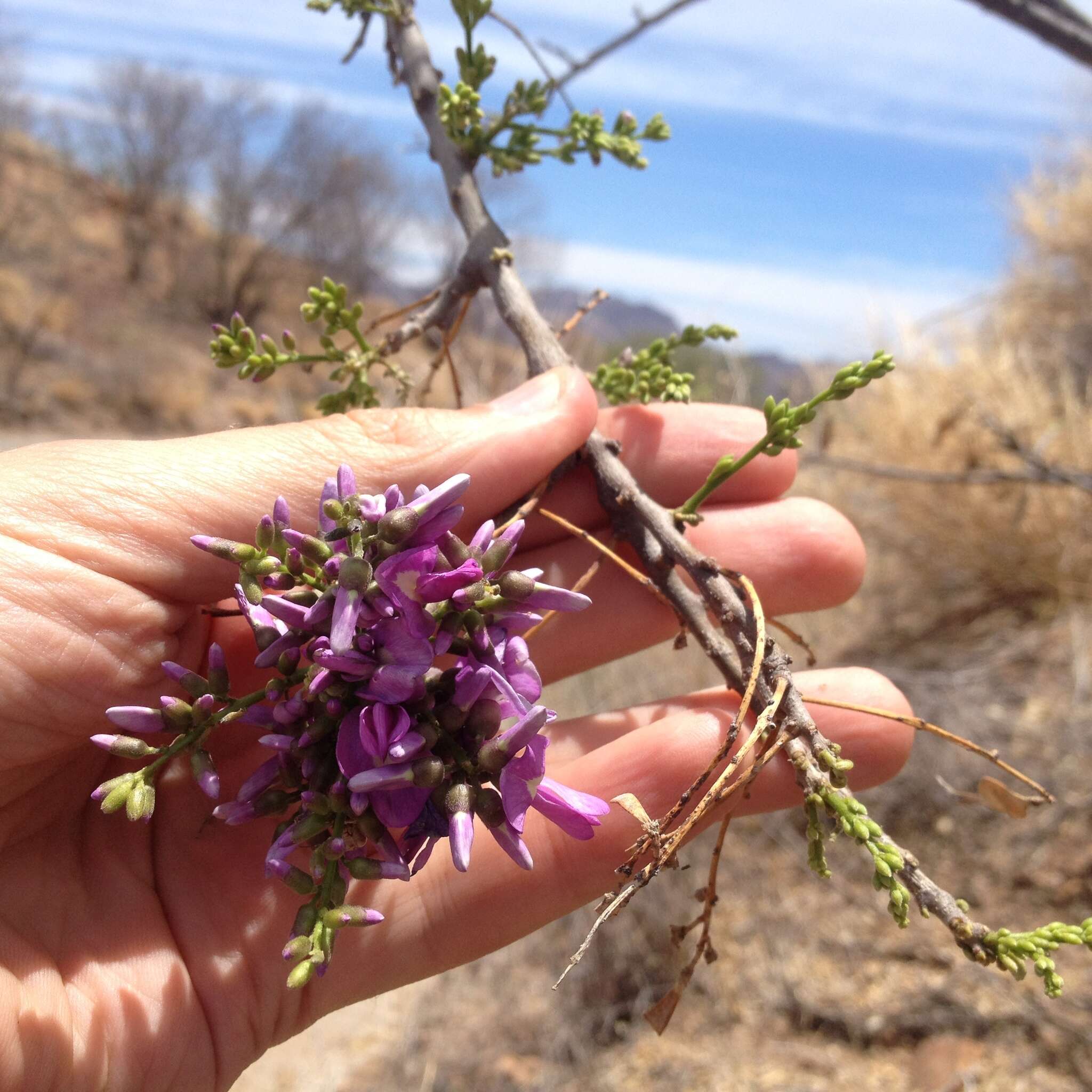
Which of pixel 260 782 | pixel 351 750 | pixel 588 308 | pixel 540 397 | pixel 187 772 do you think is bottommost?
pixel 187 772

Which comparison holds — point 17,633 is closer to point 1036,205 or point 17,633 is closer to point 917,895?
point 917,895

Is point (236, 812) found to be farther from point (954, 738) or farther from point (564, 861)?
point (954, 738)

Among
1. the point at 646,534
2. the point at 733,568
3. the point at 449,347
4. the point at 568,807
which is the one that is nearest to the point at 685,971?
the point at 568,807

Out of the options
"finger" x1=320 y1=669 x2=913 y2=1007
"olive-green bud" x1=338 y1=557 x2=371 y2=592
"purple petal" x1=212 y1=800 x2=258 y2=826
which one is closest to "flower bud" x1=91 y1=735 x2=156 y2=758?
"purple petal" x1=212 y1=800 x2=258 y2=826

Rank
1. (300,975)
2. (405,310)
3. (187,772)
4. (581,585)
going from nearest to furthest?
(300,975) < (581,585) < (187,772) < (405,310)


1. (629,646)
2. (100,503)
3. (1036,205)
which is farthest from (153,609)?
(1036,205)

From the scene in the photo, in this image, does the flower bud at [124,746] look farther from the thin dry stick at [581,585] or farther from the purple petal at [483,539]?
Answer: the thin dry stick at [581,585]
